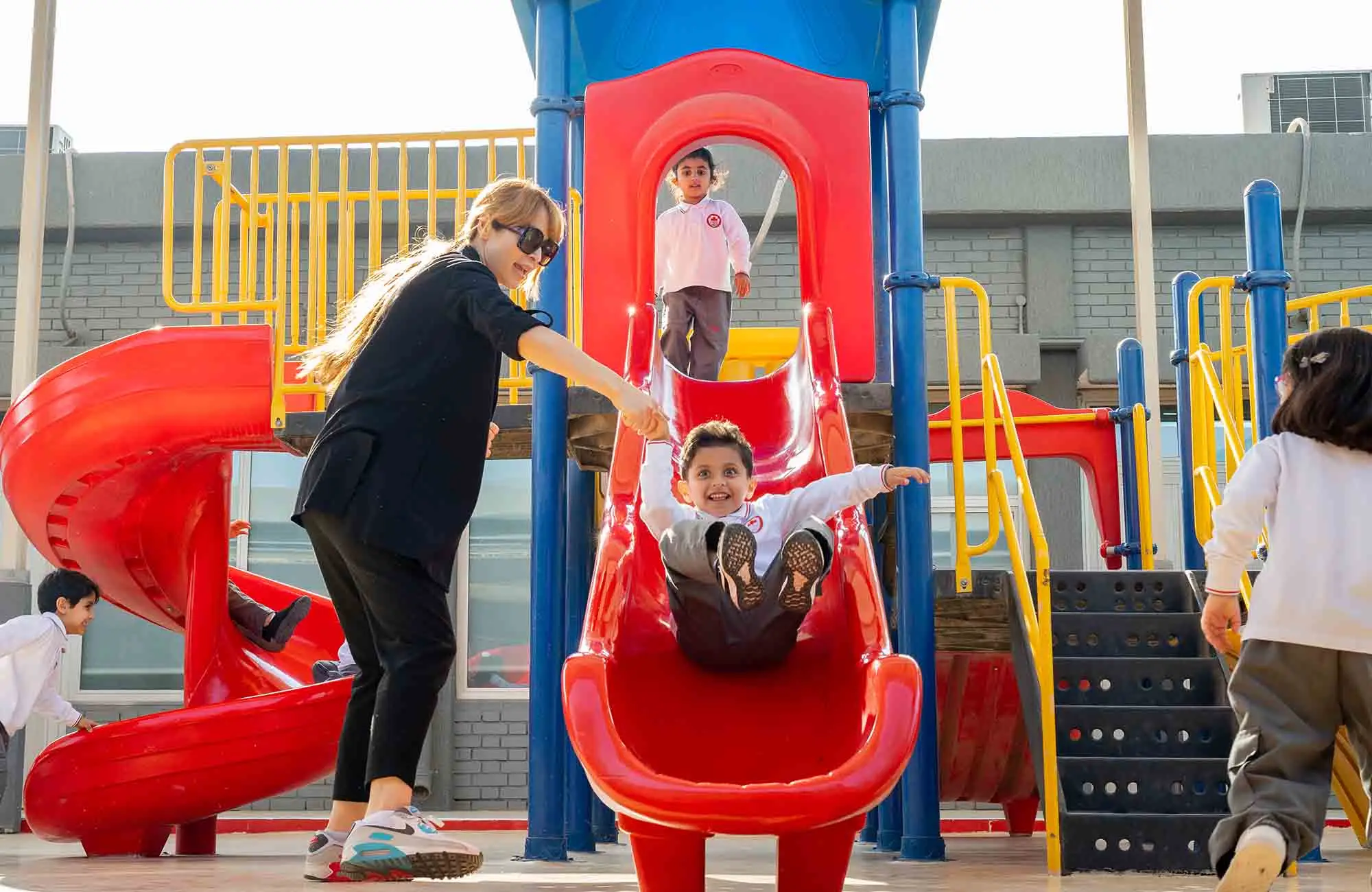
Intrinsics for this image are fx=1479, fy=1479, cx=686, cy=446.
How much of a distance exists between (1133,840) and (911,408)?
5.17 ft

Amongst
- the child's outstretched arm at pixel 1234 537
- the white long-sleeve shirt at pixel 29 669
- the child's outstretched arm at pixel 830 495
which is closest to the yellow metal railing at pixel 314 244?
the white long-sleeve shirt at pixel 29 669

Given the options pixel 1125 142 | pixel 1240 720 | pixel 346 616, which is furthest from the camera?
pixel 1125 142

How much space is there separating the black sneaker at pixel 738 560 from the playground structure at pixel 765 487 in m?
0.33

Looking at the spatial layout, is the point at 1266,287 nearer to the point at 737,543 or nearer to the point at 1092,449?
the point at 1092,449

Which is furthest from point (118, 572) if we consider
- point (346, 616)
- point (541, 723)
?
point (346, 616)

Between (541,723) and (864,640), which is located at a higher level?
(864,640)

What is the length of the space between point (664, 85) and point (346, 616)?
2.70 m

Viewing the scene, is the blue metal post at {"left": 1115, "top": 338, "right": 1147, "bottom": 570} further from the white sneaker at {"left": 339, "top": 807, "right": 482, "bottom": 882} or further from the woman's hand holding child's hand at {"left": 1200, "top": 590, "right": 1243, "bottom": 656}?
the white sneaker at {"left": 339, "top": 807, "right": 482, "bottom": 882}

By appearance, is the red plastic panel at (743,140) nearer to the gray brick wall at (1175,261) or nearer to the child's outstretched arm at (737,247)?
the child's outstretched arm at (737,247)

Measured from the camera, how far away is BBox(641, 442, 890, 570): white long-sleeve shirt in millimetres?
3830

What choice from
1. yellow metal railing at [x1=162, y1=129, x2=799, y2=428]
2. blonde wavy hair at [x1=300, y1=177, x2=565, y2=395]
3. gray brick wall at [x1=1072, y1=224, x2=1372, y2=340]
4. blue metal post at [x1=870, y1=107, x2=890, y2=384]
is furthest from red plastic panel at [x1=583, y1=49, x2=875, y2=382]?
gray brick wall at [x1=1072, y1=224, x2=1372, y2=340]

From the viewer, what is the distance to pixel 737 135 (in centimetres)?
511

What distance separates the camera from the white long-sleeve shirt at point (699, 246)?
19.8ft

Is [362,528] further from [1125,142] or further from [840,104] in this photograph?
[1125,142]
